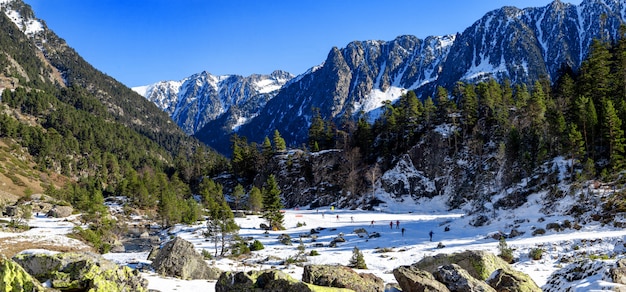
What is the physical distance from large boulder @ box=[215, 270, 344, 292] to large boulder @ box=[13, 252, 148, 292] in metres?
2.46

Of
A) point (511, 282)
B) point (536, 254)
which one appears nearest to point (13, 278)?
point (511, 282)

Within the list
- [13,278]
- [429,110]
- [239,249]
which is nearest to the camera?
[13,278]

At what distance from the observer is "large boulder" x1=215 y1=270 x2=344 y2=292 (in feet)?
29.6

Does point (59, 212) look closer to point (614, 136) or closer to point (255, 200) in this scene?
point (255, 200)

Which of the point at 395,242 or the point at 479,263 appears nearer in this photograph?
the point at 479,263

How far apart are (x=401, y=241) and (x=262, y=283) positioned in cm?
3619

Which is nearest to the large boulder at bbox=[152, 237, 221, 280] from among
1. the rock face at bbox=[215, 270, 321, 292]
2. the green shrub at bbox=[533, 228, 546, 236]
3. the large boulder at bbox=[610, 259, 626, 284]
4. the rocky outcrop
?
the rock face at bbox=[215, 270, 321, 292]

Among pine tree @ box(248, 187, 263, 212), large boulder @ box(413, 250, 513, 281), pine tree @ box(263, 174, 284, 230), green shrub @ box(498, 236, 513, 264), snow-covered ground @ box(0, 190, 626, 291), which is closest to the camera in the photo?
large boulder @ box(413, 250, 513, 281)

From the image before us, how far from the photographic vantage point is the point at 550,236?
34719 millimetres

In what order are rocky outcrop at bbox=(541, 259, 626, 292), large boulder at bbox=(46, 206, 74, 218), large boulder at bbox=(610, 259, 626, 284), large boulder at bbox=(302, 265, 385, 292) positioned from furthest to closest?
large boulder at bbox=(46, 206, 74, 218), large boulder at bbox=(302, 265, 385, 292), rocky outcrop at bbox=(541, 259, 626, 292), large boulder at bbox=(610, 259, 626, 284)

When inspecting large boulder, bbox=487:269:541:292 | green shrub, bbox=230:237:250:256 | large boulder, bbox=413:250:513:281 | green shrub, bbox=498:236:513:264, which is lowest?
green shrub, bbox=230:237:250:256

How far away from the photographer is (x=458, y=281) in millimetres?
10711

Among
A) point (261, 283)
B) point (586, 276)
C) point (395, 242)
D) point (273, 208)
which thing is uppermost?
point (261, 283)

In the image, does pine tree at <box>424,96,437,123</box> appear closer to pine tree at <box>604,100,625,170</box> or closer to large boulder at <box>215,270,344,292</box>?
pine tree at <box>604,100,625,170</box>
